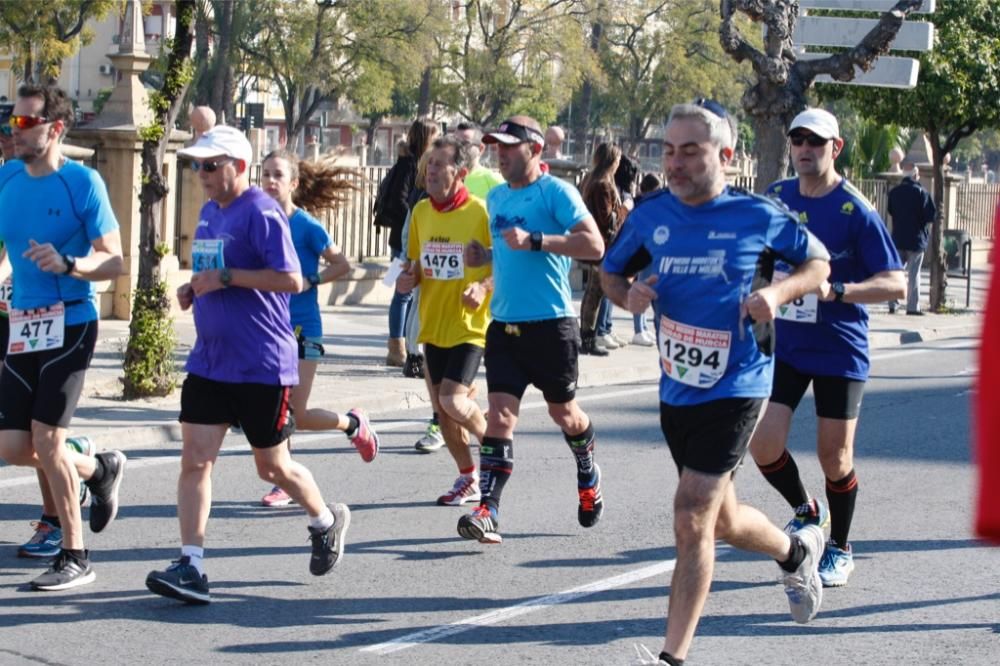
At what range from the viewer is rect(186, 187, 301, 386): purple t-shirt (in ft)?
21.2

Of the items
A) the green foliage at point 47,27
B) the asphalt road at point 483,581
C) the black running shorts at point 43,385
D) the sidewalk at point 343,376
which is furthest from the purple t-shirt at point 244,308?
the green foliage at point 47,27

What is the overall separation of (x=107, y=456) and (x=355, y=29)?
156 ft

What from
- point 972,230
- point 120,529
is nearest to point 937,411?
point 120,529

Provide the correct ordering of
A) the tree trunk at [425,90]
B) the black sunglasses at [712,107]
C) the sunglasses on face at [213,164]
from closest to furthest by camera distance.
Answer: the black sunglasses at [712,107], the sunglasses on face at [213,164], the tree trunk at [425,90]

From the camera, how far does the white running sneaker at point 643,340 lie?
16.7m

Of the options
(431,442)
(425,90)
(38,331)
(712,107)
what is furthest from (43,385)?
(425,90)

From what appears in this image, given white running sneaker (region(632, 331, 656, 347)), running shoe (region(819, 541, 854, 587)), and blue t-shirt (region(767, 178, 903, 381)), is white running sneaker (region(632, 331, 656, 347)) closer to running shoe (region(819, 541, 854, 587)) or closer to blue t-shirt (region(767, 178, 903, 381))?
running shoe (region(819, 541, 854, 587))

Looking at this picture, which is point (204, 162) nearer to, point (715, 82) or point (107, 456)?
point (107, 456)

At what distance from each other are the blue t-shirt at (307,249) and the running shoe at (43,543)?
1.90m

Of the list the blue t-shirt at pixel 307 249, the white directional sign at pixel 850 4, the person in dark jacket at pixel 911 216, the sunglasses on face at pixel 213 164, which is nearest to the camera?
the sunglasses on face at pixel 213 164

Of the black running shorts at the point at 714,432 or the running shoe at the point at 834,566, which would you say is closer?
the black running shorts at the point at 714,432

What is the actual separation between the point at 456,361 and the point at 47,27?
35461 millimetres

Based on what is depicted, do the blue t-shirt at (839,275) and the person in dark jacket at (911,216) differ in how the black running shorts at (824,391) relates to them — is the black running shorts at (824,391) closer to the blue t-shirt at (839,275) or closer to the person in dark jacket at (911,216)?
the blue t-shirt at (839,275)

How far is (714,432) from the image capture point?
5.45m
